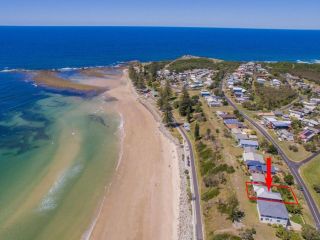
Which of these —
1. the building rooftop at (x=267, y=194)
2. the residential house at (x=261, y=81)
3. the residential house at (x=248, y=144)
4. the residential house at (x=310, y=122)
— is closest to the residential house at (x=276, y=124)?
the residential house at (x=310, y=122)

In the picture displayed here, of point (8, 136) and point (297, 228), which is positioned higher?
point (297, 228)

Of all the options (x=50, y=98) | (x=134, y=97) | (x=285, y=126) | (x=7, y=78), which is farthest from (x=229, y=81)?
(x=7, y=78)

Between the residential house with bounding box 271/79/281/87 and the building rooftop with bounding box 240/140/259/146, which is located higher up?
the building rooftop with bounding box 240/140/259/146

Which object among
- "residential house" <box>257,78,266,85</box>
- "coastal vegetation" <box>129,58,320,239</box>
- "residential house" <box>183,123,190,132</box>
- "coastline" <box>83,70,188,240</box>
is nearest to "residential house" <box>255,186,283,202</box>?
"coastal vegetation" <box>129,58,320,239</box>

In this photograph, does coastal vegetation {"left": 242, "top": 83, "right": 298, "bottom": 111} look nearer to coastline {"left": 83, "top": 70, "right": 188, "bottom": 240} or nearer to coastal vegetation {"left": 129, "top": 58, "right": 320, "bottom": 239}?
coastal vegetation {"left": 129, "top": 58, "right": 320, "bottom": 239}

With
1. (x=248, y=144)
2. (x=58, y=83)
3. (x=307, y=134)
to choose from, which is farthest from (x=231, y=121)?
(x=58, y=83)

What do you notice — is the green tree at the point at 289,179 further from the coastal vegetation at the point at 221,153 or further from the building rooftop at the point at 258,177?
the building rooftop at the point at 258,177

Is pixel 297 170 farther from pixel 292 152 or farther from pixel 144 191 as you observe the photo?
pixel 144 191

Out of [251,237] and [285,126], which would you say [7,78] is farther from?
[251,237]
